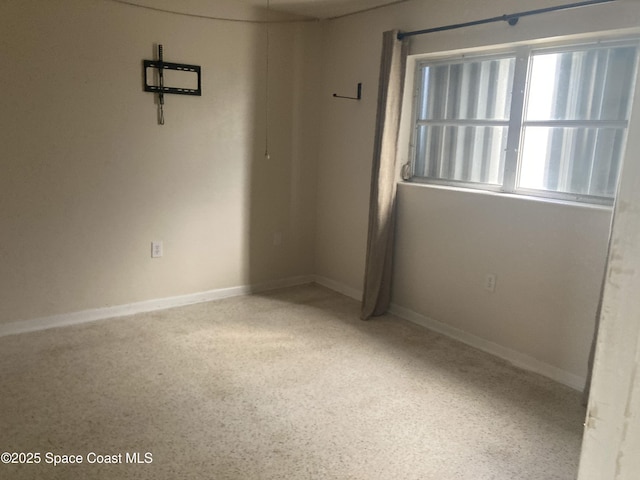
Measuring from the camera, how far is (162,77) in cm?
361

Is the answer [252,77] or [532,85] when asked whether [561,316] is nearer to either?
[532,85]

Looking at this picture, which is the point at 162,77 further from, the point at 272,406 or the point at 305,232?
the point at 272,406

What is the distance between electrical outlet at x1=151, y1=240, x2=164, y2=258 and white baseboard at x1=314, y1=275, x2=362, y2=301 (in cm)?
149

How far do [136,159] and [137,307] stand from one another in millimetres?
1079

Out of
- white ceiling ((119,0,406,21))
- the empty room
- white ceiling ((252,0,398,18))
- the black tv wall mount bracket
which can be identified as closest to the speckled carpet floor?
the empty room

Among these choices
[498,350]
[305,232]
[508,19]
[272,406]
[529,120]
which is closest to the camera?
[272,406]

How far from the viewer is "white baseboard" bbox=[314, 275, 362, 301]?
14.1 feet

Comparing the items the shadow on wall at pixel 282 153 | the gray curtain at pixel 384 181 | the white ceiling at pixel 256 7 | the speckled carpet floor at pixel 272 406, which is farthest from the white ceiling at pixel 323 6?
the speckled carpet floor at pixel 272 406

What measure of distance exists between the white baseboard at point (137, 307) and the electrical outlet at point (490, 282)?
6.08 ft

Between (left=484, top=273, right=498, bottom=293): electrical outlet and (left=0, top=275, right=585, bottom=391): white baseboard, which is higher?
(left=484, top=273, right=498, bottom=293): electrical outlet

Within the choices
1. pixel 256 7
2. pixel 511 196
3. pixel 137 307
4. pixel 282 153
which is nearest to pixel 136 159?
pixel 137 307

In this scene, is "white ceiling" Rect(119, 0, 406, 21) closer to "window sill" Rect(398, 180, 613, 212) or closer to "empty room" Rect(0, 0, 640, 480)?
"empty room" Rect(0, 0, 640, 480)

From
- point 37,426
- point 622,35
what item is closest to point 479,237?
point 622,35

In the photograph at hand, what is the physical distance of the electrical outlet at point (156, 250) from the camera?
3.80 metres
